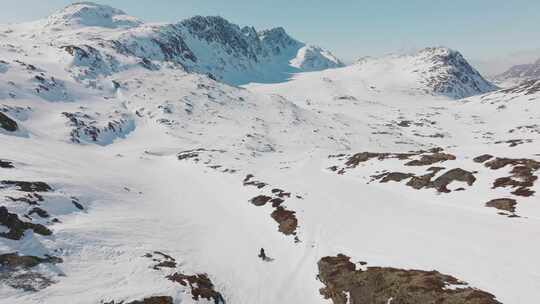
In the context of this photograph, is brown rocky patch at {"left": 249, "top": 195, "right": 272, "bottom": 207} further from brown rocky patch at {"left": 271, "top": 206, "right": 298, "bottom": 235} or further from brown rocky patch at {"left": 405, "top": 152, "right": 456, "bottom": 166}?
brown rocky patch at {"left": 405, "top": 152, "right": 456, "bottom": 166}

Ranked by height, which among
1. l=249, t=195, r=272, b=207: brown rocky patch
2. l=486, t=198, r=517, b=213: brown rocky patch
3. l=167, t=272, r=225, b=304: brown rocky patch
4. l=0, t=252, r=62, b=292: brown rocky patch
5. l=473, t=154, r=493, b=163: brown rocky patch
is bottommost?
l=249, t=195, r=272, b=207: brown rocky patch

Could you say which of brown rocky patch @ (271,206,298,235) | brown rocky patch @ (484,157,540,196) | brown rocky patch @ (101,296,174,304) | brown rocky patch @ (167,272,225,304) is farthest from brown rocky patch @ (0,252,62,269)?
brown rocky patch @ (484,157,540,196)

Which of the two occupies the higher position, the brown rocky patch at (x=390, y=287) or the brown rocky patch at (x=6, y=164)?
the brown rocky patch at (x=6, y=164)

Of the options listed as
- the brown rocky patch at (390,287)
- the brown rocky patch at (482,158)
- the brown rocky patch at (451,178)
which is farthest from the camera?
the brown rocky patch at (482,158)

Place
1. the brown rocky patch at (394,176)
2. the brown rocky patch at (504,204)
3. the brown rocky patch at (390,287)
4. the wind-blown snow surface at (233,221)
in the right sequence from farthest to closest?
the brown rocky patch at (394,176) → the brown rocky patch at (504,204) → the wind-blown snow surface at (233,221) → the brown rocky patch at (390,287)

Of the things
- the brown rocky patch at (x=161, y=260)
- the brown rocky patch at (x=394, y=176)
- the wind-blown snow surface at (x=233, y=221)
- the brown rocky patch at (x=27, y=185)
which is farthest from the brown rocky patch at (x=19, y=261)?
the brown rocky patch at (x=394, y=176)

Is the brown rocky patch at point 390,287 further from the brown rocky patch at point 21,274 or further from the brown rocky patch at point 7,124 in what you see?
the brown rocky patch at point 7,124

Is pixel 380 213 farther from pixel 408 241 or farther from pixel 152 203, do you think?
pixel 152 203

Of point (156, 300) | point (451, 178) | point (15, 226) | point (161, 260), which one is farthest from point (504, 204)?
point (15, 226)
